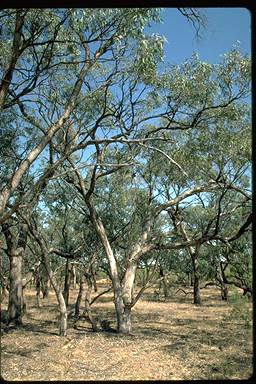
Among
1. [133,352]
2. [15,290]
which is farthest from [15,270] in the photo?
[133,352]

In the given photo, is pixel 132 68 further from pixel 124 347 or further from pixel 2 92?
pixel 124 347

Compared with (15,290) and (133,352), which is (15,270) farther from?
(133,352)

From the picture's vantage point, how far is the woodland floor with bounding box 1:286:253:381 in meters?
6.78

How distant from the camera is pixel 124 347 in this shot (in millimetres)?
9078

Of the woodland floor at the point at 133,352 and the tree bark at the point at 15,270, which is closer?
the woodland floor at the point at 133,352

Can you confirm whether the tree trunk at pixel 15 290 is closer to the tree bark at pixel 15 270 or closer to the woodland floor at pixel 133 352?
the tree bark at pixel 15 270

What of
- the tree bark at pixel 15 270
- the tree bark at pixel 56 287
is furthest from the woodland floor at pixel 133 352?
the tree bark at pixel 15 270

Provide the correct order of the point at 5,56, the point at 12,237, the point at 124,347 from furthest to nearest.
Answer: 1. the point at 12,237
2. the point at 124,347
3. the point at 5,56

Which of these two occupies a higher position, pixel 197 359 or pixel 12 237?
pixel 12 237

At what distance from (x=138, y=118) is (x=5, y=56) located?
12.0 feet

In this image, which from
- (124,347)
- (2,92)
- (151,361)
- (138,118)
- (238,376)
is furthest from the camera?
(138,118)

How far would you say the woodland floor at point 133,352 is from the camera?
22.2 ft
